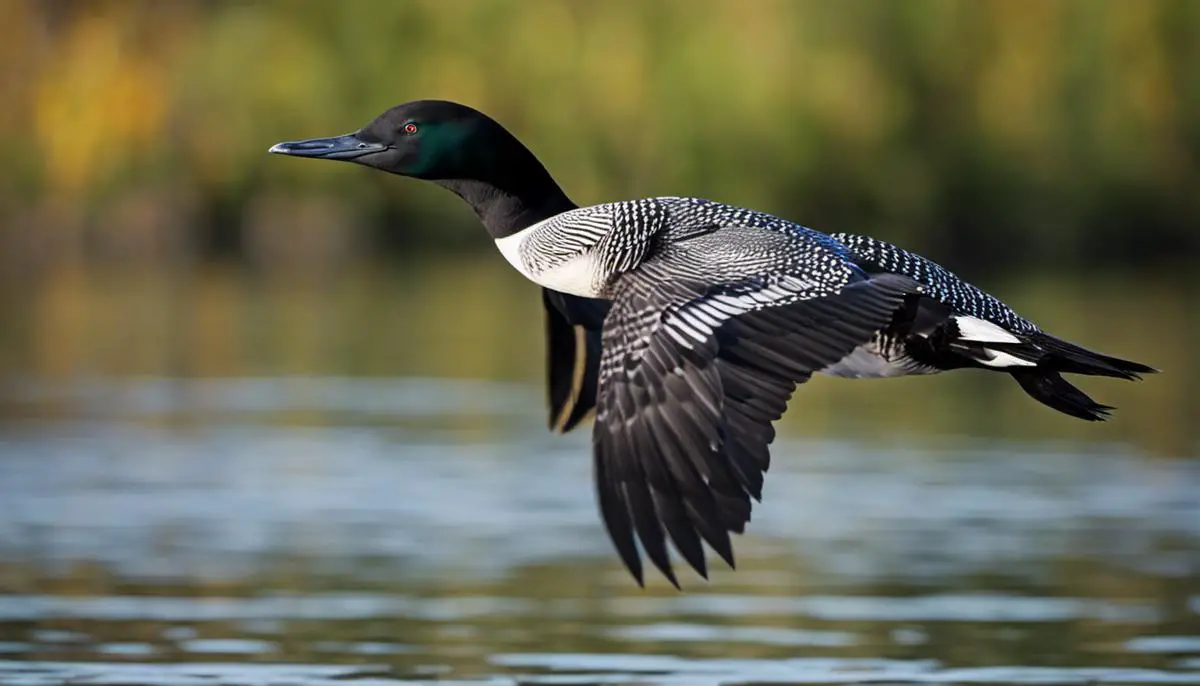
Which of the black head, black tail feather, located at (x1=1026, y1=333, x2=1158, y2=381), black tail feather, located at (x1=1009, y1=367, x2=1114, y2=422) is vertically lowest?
black tail feather, located at (x1=1009, y1=367, x2=1114, y2=422)

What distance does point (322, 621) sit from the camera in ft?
36.3

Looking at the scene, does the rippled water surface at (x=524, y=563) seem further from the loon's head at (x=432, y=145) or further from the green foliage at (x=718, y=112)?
the green foliage at (x=718, y=112)

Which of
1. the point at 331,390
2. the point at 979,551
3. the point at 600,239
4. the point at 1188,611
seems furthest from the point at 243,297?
the point at 600,239

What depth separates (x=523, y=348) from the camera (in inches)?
947

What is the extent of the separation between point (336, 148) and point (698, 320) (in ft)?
5.07

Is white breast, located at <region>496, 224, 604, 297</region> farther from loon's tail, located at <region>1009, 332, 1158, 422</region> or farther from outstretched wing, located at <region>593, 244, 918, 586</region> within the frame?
loon's tail, located at <region>1009, 332, 1158, 422</region>

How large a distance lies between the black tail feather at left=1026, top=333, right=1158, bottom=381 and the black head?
157cm

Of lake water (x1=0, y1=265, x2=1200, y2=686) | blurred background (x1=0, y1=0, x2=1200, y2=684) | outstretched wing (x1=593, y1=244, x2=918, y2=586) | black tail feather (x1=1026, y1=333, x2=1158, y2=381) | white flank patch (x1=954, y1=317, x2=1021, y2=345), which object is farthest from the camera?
blurred background (x1=0, y1=0, x2=1200, y2=684)

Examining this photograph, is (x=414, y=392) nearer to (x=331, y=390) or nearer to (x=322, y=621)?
(x=331, y=390)

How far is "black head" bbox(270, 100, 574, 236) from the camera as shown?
7723mm

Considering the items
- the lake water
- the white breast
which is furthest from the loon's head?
the lake water

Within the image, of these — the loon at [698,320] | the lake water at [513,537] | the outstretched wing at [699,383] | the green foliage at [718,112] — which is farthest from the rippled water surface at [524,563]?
the green foliage at [718,112]

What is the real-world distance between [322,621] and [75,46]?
87.0 ft

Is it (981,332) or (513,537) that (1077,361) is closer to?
(981,332)
